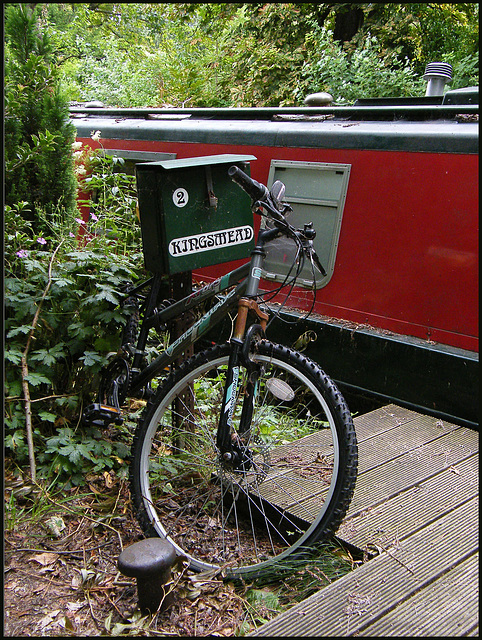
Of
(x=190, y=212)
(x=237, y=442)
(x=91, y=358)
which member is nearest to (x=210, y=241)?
(x=190, y=212)

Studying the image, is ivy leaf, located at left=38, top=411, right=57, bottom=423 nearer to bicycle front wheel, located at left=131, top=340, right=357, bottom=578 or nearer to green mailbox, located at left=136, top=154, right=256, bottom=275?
bicycle front wheel, located at left=131, top=340, right=357, bottom=578

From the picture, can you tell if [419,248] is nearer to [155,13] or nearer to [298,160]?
[298,160]

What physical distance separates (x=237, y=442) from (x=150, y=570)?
569mm

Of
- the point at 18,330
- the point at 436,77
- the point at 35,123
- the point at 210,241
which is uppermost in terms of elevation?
the point at 436,77

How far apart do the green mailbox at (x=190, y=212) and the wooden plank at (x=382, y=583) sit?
56.3 inches

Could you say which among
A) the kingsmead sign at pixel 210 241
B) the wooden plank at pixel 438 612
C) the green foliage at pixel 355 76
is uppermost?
the green foliage at pixel 355 76

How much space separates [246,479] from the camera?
8.01 feet

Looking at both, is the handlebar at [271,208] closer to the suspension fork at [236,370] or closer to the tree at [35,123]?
the suspension fork at [236,370]

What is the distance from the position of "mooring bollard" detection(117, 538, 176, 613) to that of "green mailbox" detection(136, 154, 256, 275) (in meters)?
1.16

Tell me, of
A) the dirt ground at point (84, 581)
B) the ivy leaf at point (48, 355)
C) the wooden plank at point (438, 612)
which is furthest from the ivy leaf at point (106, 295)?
the wooden plank at point (438, 612)

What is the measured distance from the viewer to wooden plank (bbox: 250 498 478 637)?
1.75m

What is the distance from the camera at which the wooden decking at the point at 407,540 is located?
1766 millimetres

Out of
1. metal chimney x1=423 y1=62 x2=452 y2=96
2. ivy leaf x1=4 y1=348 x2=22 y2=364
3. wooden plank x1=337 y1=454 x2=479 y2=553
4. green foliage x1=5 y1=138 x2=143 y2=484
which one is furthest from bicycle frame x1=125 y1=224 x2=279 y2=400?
metal chimney x1=423 y1=62 x2=452 y2=96

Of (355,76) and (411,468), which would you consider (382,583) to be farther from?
(355,76)
